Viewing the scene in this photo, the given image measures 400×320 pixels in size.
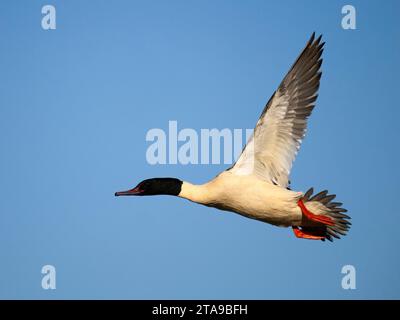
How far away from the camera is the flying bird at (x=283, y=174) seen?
1004 cm

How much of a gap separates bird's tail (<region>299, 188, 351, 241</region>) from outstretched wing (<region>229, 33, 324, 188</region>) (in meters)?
0.53

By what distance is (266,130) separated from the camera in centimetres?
1035

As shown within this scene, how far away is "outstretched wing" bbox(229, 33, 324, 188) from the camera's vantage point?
34.0 ft

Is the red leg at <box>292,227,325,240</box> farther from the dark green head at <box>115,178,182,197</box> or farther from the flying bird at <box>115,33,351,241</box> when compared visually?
the dark green head at <box>115,178,182,197</box>

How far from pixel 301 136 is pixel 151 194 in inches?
99.8

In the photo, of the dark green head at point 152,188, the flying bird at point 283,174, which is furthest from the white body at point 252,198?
the dark green head at point 152,188

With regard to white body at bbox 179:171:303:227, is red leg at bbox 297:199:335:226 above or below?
below

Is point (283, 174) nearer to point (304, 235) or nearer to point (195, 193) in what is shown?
point (304, 235)

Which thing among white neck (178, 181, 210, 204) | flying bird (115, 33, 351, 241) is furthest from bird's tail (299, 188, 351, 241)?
white neck (178, 181, 210, 204)

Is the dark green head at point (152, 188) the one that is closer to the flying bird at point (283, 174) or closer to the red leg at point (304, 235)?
the flying bird at point (283, 174)

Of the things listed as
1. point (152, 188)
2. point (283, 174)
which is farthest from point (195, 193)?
point (283, 174)

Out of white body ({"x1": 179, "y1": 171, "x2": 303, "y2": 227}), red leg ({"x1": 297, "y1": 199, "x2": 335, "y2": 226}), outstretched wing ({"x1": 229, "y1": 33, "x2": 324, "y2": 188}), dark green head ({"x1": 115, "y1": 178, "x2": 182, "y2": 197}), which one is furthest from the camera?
dark green head ({"x1": 115, "y1": 178, "x2": 182, "y2": 197})

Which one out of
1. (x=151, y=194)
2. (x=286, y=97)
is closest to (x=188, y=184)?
(x=151, y=194)

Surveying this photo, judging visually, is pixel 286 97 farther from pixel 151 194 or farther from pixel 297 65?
pixel 151 194
